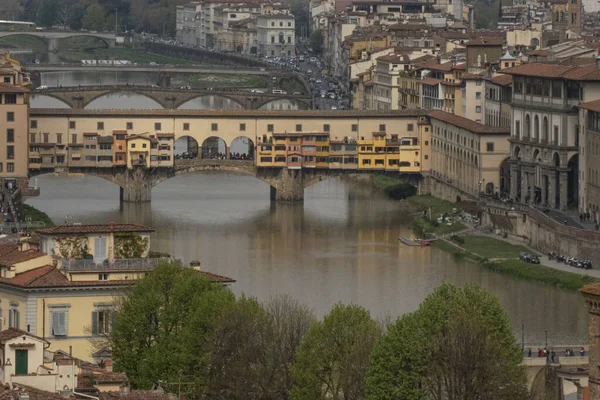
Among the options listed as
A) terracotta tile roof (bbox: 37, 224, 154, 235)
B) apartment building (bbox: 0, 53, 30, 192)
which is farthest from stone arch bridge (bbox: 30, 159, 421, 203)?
terracotta tile roof (bbox: 37, 224, 154, 235)

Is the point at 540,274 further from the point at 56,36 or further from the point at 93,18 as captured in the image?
the point at 93,18

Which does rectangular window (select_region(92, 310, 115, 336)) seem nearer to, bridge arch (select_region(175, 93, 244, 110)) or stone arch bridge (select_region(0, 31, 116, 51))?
bridge arch (select_region(175, 93, 244, 110))

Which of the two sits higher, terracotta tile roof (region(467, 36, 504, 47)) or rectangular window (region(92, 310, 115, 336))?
terracotta tile roof (region(467, 36, 504, 47))

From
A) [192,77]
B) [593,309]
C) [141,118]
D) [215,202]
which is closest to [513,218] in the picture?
[215,202]

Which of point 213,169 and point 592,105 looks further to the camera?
point 213,169

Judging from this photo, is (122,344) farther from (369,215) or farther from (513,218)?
(369,215)

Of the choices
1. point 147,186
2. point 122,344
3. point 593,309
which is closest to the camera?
point 593,309

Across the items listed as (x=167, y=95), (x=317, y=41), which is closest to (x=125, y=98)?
(x=167, y=95)
